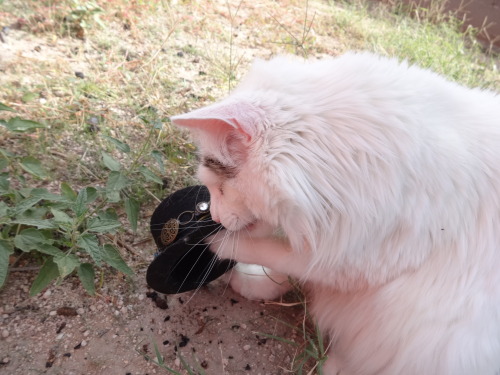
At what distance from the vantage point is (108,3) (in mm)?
2920

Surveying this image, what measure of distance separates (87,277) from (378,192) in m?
0.97

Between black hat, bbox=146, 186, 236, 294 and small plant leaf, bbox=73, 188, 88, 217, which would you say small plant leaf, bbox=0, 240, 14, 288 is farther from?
black hat, bbox=146, 186, 236, 294

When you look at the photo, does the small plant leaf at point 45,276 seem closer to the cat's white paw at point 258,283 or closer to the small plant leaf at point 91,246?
the small plant leaf at point 91,246

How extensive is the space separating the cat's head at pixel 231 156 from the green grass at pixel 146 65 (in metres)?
0.53

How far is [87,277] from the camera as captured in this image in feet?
4.66

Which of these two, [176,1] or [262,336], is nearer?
[262,336]

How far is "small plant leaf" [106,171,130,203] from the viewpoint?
1.55 metres

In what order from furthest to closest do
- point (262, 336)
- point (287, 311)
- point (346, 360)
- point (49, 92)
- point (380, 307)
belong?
point (49, 92) → point (287, 311) → point (262, 336) → point (346, 360) → point (380, 307)

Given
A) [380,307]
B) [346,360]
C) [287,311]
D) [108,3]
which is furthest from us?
[108,3]

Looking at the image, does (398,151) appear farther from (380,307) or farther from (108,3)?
(108,3)

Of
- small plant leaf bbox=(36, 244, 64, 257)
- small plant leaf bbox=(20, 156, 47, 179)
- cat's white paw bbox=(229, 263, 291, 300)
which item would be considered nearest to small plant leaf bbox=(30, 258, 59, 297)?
small plant leaf bbox=(36, 244, 64, 257)

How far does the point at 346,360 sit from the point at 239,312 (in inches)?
17.1

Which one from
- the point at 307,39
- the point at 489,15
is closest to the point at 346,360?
the point at 307,39

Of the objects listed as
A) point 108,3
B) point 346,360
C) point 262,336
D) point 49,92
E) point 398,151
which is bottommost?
point 262,336
